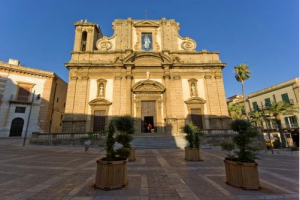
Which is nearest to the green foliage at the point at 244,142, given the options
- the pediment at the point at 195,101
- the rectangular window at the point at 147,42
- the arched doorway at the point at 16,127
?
the pediment at the point at 195,101

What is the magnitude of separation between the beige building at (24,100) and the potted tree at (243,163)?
25.1 meters

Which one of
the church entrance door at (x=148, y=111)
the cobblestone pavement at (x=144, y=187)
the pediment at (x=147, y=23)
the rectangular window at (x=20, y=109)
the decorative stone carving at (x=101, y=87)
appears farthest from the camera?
the pediment at (x=147, y=23)

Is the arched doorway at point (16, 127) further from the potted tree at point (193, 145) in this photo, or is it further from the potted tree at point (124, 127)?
the potted tree at point (193, 145)

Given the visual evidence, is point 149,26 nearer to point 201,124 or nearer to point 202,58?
point 202,58

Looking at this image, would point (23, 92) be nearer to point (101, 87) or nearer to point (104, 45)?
point (101, 87)

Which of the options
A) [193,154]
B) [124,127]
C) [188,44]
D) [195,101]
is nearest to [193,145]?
[193,154]

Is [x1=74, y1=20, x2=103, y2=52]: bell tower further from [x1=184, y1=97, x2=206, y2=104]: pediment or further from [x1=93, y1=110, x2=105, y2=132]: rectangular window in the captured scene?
[x1=184, y1=97, x2=206, y2=104]: pediment

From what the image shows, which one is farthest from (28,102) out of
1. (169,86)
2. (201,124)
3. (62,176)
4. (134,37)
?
(201,124)

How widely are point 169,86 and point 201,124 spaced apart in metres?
6.66

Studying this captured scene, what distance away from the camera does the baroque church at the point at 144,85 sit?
18.9 meters

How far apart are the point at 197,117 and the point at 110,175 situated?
56.7 ft

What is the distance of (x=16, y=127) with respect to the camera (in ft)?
67.8

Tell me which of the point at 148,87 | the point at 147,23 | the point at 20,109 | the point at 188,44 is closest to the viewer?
the point at 148,87

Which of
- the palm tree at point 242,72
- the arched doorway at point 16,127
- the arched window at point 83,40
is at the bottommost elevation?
the arched doorway at point 16,127
